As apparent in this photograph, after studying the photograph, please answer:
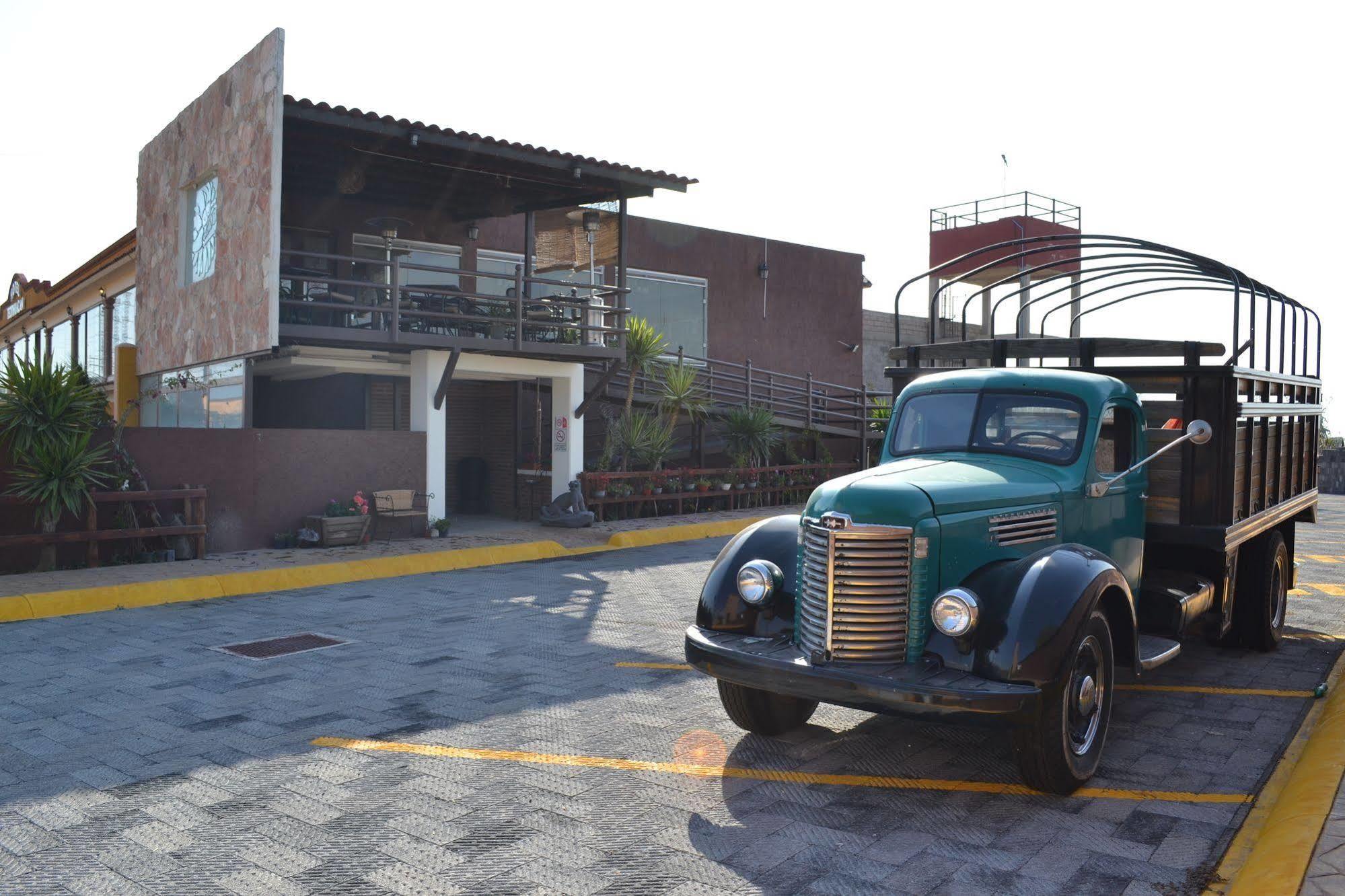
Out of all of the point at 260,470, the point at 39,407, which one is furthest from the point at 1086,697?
the point at 39,407

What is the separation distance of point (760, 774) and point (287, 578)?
784 centimetres

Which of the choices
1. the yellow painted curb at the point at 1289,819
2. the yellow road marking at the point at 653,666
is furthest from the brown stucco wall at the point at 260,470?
the yellow painted curb at the point at 1289,819

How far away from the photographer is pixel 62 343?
26359 mm

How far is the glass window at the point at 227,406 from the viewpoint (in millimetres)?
16359

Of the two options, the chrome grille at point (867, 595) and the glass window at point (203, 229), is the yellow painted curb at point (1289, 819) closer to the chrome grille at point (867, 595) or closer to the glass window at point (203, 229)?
the chrome grille at point (867, 595)

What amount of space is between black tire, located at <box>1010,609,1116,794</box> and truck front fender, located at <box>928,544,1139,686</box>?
0.42 feet

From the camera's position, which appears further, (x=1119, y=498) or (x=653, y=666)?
(x=653, y=666)

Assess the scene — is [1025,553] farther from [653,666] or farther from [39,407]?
[39,407]

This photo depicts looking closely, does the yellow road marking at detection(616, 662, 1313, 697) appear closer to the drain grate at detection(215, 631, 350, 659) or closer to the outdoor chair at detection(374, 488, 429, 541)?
the drain grate at detection(215, 631, 350, 659)

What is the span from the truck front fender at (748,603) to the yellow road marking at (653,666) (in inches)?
71.7

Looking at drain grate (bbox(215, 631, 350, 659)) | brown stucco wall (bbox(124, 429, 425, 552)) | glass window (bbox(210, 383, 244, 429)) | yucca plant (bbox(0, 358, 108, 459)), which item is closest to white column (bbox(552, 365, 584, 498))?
brown stucco wall (bbox(124, 429, 425, 552))

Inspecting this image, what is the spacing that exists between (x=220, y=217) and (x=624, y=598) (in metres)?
9.00

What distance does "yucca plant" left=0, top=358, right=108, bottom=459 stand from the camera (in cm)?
1185

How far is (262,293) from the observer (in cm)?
1359
